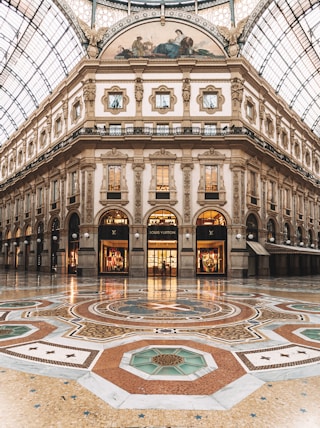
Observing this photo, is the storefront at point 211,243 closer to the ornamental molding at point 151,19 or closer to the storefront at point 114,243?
the storefront at point 114,243

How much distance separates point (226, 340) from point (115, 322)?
9.47 ft

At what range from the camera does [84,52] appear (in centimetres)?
3098

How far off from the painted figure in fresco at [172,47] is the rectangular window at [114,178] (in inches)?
410

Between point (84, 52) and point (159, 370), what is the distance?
32.0 m

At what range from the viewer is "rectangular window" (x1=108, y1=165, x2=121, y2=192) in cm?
2758

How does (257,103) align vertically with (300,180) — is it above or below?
above

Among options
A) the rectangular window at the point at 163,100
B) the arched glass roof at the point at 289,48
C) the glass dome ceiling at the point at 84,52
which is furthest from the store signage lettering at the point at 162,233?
the arched glass roof at the point at 289,48

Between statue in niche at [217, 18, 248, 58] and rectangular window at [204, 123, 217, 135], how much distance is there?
19.9ft

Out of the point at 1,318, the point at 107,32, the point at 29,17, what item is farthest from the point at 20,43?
the point at 1,318

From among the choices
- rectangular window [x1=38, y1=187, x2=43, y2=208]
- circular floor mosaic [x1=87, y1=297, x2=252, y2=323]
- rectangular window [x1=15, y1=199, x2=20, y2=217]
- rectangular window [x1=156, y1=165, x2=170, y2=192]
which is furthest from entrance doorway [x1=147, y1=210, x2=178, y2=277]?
rectangular window [x1=15, y1=199, x2=20, y2=217]

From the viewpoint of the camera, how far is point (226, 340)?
6402 mm

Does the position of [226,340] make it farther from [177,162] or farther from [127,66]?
[127,66]

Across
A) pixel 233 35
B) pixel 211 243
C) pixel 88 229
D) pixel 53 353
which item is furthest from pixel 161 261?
pixel 53 353

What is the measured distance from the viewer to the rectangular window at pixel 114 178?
27.6m
